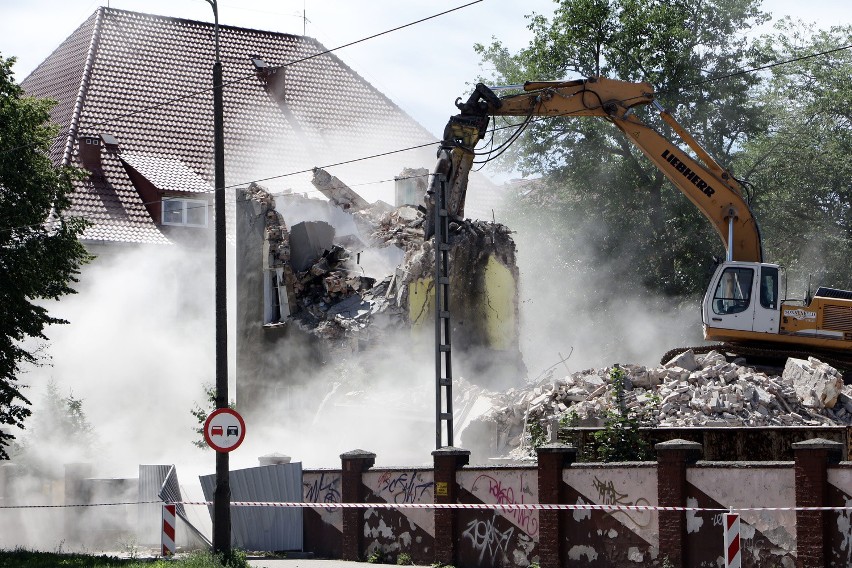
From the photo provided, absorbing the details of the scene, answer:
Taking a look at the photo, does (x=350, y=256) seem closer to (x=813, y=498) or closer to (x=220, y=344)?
(x=220, y=344)

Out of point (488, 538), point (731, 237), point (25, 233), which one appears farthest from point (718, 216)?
point (25, 233)

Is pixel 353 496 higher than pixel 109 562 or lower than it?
higher

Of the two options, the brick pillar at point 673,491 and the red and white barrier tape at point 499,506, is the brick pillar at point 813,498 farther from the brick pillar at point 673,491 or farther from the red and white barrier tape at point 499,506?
the brick pillar at point 673,491

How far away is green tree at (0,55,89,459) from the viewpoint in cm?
2375

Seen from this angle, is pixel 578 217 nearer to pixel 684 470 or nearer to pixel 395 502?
pixel 395 502

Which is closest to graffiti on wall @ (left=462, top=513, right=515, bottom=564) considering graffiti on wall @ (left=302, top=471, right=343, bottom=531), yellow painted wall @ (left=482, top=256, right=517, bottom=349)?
graffiti on wall @ (left=302, top=471, right=343, bottom=531)

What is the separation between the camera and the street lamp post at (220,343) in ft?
57.2

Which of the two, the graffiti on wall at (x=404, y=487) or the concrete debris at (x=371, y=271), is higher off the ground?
the concrete debris at (x=371, y=271)

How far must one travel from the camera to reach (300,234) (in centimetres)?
3388


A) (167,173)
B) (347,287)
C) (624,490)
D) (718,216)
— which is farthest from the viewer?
(167,173)

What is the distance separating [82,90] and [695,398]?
25953mm

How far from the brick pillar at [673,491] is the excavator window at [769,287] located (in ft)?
31.7

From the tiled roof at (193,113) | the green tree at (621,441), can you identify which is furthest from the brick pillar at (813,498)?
the tiled roof at (193,113)

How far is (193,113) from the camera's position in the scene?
42250 mm
